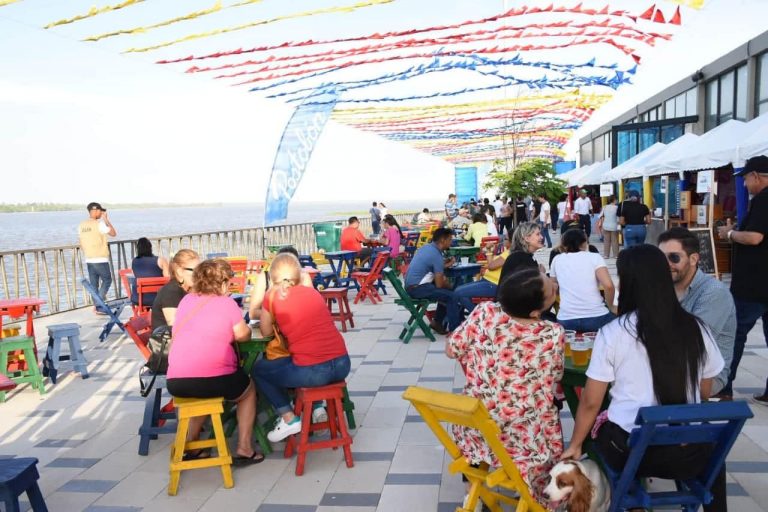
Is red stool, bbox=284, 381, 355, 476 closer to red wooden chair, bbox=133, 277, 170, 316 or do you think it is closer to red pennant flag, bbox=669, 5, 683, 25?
red wooden chair, bbox=133, 277, 170, 316

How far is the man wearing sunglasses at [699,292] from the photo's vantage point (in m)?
2.94

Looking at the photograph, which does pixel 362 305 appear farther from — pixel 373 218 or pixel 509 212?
pixel 373 218

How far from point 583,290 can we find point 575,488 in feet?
7.83

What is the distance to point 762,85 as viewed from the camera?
13.3 m

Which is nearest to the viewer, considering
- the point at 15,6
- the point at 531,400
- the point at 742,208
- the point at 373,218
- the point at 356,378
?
the point at 531,400

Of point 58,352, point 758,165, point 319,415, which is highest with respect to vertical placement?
point 758,165

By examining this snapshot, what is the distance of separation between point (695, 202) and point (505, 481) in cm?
1211

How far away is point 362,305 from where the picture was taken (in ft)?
29.7

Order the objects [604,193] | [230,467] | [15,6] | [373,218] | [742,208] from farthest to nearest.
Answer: [373,218], [604,193], [742,208], [15,6], [230,467]

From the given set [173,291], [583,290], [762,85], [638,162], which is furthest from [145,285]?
[762,85]

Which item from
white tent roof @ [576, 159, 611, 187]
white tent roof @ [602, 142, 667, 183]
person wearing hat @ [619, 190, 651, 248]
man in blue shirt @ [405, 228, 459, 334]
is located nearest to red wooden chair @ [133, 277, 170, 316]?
man in blue shirt @ [405, 228, 459, 334]

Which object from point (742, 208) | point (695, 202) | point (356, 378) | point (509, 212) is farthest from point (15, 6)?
point (509, 212)

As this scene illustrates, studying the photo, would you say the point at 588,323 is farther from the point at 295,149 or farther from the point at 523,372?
the point at 295,149

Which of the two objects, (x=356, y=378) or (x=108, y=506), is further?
(x=356, y=378)
